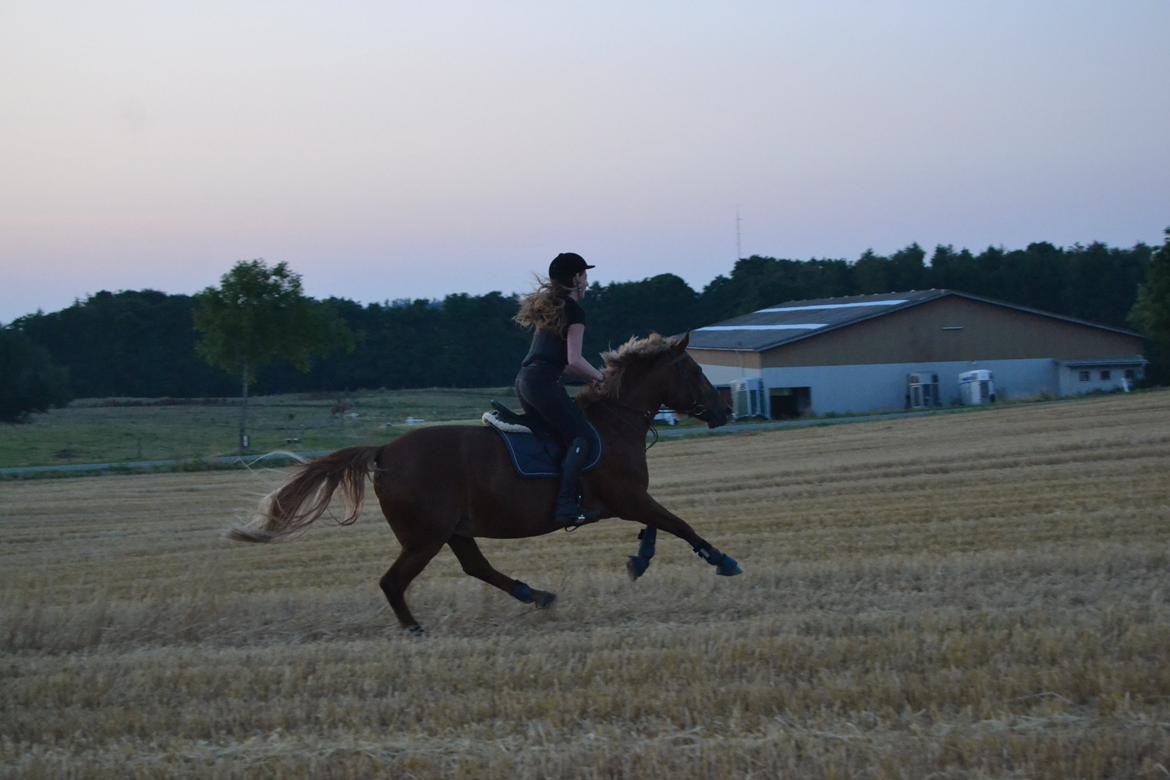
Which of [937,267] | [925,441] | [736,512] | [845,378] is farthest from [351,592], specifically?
[937,267]

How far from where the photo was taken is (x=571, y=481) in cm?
887

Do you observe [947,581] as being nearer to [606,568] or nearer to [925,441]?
[606,568]

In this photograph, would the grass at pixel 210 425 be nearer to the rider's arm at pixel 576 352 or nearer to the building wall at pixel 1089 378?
the building wall at pixel 1089 378

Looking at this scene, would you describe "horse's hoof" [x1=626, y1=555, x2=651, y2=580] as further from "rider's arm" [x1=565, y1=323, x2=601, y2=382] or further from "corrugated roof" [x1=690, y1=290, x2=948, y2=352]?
"corrugated roof" [x1=690, y1=290, x2=948, y2=352]

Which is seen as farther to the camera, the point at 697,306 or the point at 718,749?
the point at 697,306

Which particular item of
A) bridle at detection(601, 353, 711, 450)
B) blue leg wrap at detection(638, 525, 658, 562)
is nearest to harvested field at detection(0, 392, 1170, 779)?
blue leg wrap at detection(638, 525, 658, 562)

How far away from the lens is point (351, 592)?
10.8m

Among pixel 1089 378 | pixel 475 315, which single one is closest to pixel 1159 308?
pixel 1089 378

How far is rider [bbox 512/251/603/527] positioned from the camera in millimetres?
8898

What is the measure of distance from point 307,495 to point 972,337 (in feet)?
169

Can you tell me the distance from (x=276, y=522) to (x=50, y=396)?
57056 millimetres

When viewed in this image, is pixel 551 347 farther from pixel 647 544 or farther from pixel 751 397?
pixel 751 397

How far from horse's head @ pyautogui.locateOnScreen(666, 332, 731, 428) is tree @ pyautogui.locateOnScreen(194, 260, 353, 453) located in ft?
130

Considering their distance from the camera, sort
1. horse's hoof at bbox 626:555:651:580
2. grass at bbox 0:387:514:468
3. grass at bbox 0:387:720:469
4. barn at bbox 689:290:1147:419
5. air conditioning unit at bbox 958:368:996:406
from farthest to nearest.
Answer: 1. barn at bbox 689:290:1147:419
2. air conditioning unit at bbox 958:368:996:406
3. grass at bbox 0:387:514:468
4. grass at bbox 0:387:720:469
5. horse's hoof at bbox 626:555:651:580
